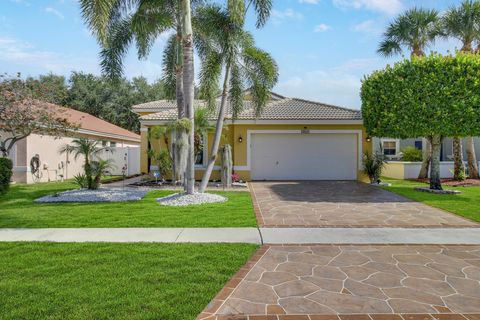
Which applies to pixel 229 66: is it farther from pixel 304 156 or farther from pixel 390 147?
pixel 390 147

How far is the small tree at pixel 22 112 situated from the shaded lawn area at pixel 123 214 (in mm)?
3691

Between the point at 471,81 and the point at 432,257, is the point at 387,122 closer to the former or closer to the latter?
the point at 471,81

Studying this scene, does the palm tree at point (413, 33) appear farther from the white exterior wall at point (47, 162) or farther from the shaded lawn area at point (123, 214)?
the white exterior wall at point (47, 162)

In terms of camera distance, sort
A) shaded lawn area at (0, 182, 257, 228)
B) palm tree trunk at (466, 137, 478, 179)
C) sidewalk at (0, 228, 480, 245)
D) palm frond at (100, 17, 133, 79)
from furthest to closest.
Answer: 1. palm tree trunk at (466, 137, 478, 179)
2. palm frond at (100, 17, 133, 79)
3. shaded lawn area at (0, 182, 257, 228)
4. sidewalk at (0, 228, 480, 245)

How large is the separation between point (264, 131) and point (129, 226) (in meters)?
12.1

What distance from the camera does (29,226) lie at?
822 centimetres

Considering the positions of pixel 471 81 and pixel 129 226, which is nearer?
pixel 129 226

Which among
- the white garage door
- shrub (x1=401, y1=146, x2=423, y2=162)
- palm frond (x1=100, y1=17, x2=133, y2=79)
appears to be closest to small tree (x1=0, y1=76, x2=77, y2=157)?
palm frond (x1=100, y1=17, x2=133, y2=79)

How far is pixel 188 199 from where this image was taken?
11.9m

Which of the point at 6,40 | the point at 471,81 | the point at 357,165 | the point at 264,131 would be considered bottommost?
the point at 357,165

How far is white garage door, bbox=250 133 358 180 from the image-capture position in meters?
19.4

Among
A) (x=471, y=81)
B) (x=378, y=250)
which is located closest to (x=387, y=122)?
(x=471, y=81)

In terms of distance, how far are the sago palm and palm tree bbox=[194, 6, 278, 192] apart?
10.6 metres

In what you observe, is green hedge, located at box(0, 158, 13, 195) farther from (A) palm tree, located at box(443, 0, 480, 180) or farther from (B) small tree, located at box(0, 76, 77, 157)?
(A) palm tree, located at box(443, 0, 480, 180)
